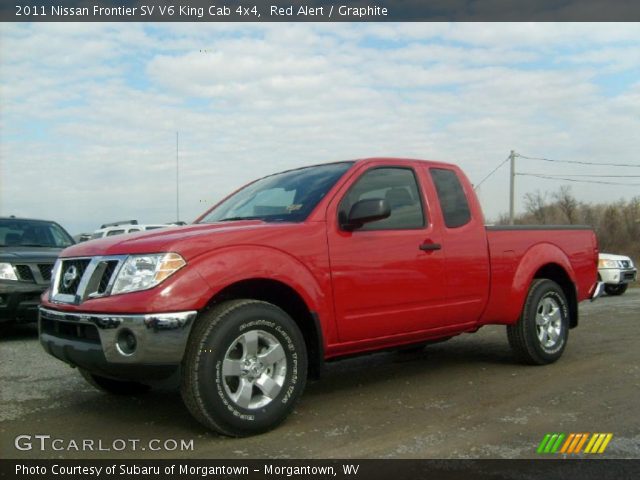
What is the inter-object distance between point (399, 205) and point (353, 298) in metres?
1.03

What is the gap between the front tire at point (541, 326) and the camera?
6.01 meters

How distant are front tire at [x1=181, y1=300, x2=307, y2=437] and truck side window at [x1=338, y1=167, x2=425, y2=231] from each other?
117cm

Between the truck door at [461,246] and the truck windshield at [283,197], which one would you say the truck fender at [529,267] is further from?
the truck windshield at [283,197]

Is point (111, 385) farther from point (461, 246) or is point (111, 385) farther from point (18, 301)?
point (18, 301)

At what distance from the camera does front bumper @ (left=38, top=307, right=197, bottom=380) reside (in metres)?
3.71

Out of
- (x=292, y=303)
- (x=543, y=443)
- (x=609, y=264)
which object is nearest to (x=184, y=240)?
(x=292, y=303)

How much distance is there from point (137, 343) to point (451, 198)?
123 inches

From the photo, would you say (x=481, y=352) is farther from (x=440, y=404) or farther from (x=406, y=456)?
(x=406, y=456)

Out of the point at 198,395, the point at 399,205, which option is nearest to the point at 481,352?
the point at 399,205

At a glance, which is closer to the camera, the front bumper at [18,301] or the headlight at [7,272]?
the front bumper at [18,301]

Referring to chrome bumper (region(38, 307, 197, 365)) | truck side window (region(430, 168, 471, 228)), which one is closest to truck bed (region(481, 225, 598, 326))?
truck side window (region(430, 168, 471, 228))

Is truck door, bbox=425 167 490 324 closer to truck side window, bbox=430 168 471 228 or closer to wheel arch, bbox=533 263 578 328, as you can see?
truck side window, bbox=430 168 471 228

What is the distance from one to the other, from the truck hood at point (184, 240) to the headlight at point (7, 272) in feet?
12.0

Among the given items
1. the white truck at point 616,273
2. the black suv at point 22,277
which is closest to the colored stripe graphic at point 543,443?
the black suv at point 22,277
